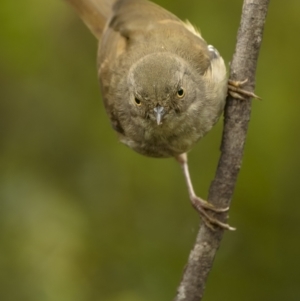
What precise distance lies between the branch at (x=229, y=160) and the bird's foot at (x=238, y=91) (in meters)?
0.07

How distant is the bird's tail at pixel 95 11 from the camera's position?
5855 millimetres

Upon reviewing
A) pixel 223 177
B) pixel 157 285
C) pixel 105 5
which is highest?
pixel 105 5

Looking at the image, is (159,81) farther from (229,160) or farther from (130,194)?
(130,194)

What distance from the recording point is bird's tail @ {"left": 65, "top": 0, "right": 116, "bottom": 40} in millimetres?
5855

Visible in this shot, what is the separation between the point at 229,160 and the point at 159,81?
0.63 metres

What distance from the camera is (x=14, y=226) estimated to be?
18.9 feet

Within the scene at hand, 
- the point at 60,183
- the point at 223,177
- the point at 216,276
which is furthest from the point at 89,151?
the point at 223,177

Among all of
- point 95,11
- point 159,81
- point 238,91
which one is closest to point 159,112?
point 159,81

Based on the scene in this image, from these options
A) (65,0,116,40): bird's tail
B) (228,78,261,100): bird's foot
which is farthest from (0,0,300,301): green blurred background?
(228,78,261,100): bird's foot

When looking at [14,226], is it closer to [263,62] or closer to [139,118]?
[139,118]

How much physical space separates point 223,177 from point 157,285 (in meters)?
1.46

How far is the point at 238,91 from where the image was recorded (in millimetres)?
4668

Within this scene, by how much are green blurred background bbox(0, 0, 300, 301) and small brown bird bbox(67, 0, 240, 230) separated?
449mm

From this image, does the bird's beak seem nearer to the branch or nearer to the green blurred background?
the branch
